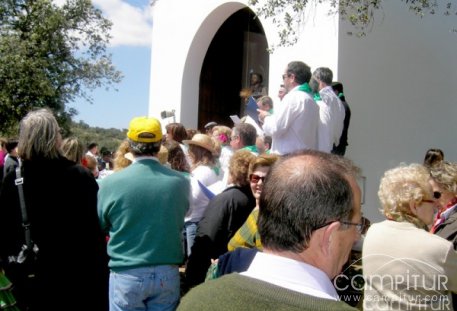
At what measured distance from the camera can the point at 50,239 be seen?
3.20 metres

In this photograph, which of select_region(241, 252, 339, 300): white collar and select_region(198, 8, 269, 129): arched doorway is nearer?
select_region(241, 252, 339, 300): white collar

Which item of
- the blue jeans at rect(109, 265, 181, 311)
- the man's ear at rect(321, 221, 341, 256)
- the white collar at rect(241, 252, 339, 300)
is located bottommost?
the blue jeans at rect(109, 265, 181, 311)

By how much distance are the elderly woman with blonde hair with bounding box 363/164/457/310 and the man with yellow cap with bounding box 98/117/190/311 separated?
1245 mm

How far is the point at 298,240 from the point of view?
4.75 ft

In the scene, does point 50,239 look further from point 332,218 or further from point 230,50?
point 230,50

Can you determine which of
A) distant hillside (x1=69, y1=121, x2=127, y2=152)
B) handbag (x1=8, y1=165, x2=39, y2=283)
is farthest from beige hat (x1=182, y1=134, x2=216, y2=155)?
handbag (x1=8, y1=165, x2=39, y2=283)

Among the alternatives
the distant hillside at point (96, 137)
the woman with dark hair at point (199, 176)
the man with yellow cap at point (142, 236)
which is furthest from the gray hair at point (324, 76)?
the man with yellow cap at point (142, 236)

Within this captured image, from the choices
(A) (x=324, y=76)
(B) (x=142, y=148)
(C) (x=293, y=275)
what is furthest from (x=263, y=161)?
(A) (x=324, y=76)

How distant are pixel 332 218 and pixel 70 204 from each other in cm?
227

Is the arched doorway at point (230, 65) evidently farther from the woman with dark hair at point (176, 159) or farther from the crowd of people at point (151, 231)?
the crowd of people at point (151, 231)

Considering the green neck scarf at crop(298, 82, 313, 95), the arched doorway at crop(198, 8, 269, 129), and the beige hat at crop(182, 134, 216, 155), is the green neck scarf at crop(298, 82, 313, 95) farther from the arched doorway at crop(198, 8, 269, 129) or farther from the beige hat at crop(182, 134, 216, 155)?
the arched doorway at crop(198, 8, 269, 129)

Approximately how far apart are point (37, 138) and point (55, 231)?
0.62 m

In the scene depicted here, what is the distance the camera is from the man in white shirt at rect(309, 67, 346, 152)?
5750mm

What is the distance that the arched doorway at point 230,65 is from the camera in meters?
13.1
